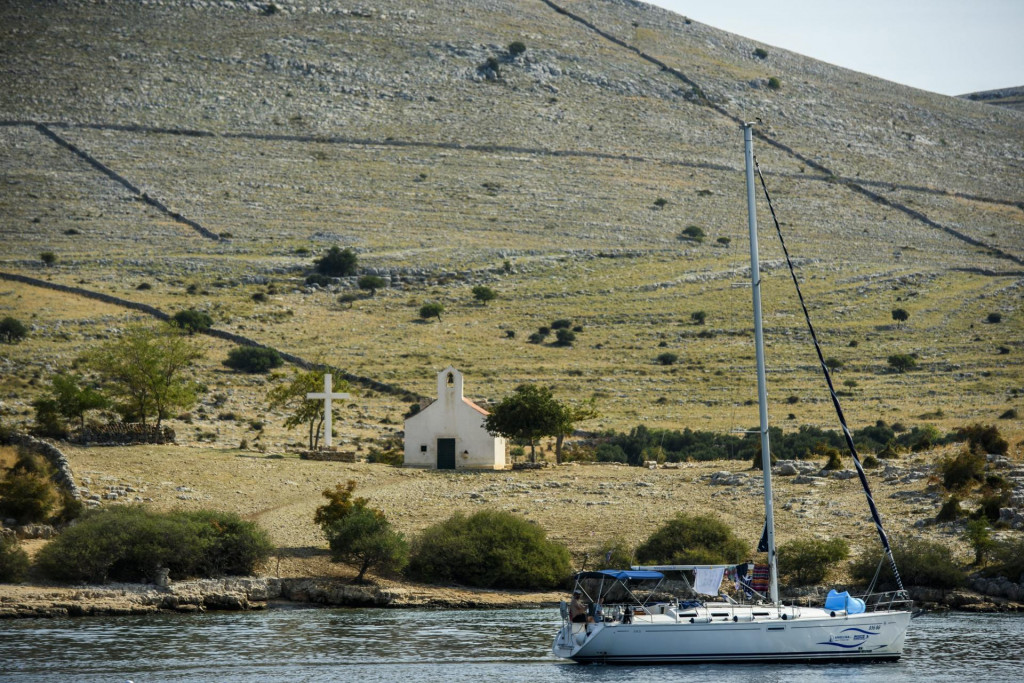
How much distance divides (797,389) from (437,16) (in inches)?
3367

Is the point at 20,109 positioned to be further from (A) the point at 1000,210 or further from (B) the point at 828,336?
(A) the point at 1000,210

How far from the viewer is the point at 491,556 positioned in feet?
130

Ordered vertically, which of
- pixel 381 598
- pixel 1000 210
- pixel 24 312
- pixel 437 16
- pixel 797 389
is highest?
pixel 437 16

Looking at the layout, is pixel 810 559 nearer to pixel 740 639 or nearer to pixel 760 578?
pixel 760 578

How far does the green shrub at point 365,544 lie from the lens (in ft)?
128

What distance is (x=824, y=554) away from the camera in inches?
1515

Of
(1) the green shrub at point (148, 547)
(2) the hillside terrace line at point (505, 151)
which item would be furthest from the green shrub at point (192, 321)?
(1) the green shrub at point (148, 547)

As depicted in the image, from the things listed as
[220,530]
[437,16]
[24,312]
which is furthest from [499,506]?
[437,16]

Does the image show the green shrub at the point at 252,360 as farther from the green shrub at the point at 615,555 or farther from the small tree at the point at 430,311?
the green shrub at the point at 615,555

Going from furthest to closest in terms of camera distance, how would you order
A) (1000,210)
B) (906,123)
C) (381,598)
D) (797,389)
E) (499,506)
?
(906,123) < (1000,210) < (797,389) < (499,506) < (381,598)

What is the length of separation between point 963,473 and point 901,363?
35503 millimetres

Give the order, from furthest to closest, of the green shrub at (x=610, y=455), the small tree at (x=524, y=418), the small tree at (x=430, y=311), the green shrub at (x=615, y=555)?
1. the small tree at (x=430, y=311)
2. the green shrub at (x=610, y=455)
3. the small tree at (x=524, y=418)
4. the green shrub at (x=615, y=555)

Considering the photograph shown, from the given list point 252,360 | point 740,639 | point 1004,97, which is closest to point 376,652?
point 740,639

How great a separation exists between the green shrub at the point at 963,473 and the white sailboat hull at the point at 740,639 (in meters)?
17.4
